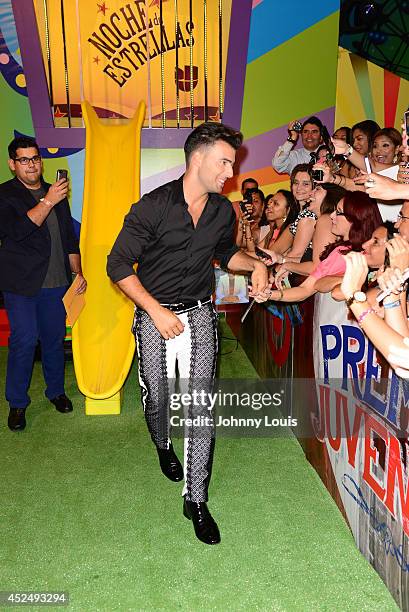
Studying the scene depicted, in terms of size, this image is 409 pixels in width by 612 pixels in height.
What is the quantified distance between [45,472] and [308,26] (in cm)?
555

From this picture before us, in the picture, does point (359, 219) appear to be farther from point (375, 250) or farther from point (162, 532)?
point (162, 532)

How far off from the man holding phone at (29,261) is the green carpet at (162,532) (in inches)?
18.6

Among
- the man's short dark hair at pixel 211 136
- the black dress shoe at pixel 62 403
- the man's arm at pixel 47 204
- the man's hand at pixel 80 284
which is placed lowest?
the black dress shoe at pixel 62 403

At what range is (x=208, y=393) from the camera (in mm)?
2555

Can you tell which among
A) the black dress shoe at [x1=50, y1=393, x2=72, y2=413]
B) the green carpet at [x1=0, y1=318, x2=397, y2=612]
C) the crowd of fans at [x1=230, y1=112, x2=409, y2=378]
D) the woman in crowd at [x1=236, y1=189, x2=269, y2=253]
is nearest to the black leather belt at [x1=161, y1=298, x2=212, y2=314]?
the crowd of fans at [x1=230, y1=112, x2=409, y2=378]

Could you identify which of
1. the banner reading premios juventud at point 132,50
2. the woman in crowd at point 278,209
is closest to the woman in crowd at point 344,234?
the woman in crowd at point 278,209

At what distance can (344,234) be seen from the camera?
114 inches

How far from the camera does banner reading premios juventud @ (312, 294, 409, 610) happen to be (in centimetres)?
196

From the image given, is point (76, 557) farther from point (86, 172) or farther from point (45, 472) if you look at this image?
point (86, 172)

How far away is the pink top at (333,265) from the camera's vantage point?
9.33 ft

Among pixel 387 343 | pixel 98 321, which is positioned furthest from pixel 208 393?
pixel 98 321

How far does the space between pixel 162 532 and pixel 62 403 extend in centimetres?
162
